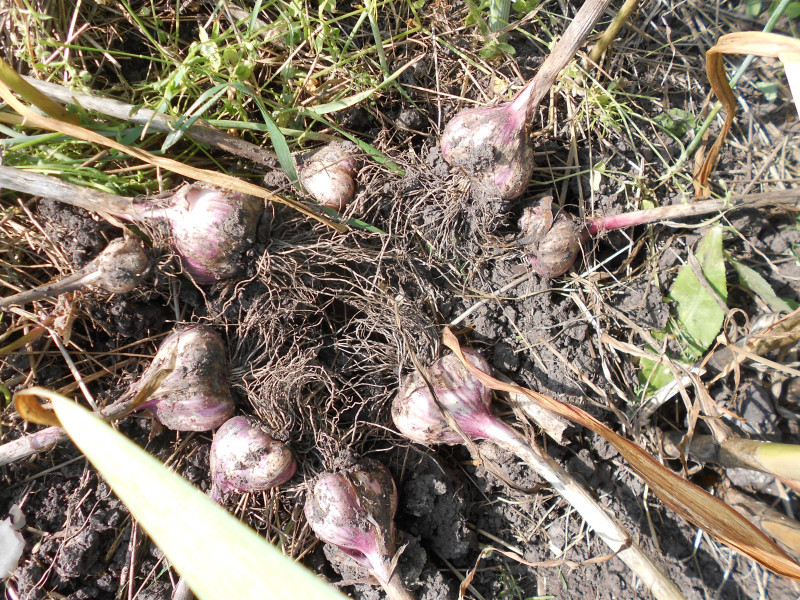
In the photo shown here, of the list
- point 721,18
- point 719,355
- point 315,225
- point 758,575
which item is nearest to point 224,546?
point 315,225

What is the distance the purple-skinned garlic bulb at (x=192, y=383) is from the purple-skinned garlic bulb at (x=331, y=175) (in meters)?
0.47

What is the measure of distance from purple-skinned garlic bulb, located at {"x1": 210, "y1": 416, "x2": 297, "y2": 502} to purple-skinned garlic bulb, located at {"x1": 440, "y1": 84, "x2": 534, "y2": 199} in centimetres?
88

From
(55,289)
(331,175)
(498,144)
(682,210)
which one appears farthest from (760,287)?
(55,289)

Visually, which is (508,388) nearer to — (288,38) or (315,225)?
(315,225)

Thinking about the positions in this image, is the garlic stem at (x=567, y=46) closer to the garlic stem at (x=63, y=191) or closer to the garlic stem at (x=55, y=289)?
the garlic stem at (x=63, y=191)

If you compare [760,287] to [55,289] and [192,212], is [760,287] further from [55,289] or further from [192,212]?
[55,289]

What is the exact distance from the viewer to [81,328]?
4.68 ft

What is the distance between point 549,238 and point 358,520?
0.87 m

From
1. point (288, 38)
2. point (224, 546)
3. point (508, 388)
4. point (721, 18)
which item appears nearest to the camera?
point (224, 546)

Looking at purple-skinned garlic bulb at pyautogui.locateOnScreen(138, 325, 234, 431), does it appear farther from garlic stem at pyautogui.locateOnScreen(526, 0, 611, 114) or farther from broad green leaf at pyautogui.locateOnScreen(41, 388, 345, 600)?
garlic stem at pyautogui.locateOnScreen(526, 0, 611, 114)

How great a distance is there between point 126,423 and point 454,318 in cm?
97

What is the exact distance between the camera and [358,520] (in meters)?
1.27

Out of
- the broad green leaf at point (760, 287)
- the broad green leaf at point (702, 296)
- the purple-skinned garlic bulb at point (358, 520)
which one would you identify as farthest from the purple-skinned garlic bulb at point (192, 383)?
the broad green leaf at point (760, 287)

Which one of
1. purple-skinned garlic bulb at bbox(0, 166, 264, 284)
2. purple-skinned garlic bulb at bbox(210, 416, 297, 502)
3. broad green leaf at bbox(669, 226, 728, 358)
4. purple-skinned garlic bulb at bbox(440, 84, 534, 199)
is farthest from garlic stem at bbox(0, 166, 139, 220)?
broad green leaf at bbox(669, 226, 728, 358)
